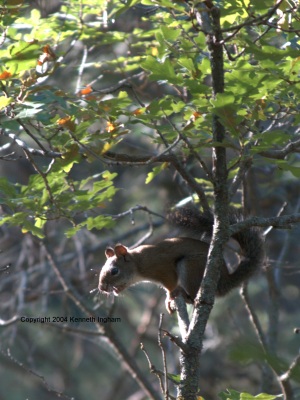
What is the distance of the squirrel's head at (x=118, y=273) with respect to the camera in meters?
3.74

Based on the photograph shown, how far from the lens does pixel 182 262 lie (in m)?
3.64

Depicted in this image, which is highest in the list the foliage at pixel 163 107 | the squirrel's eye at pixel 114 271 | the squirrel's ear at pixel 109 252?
the foliage at pixel 163 107

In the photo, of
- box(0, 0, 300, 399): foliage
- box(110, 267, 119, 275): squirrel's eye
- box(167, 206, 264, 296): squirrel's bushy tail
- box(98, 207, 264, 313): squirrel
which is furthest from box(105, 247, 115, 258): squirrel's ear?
box(0, 0, 300, 399): foliage

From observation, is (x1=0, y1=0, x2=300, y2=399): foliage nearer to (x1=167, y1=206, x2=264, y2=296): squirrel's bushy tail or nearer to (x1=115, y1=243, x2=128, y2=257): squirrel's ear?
(x1=167, y1=206, x2=264, y2=296): squirrel's bushy tail

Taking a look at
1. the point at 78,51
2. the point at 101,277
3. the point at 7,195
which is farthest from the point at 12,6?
the point at 78,51

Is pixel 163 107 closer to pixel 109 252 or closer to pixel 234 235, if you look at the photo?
pixel 234 235

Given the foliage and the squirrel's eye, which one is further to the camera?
the squirrel's eye

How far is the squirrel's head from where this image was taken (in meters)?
3.74

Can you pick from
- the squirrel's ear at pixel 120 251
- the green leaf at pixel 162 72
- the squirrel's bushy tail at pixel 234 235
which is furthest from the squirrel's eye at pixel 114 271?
the green leaf at pixel 162 72

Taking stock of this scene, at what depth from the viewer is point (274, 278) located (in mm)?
4590

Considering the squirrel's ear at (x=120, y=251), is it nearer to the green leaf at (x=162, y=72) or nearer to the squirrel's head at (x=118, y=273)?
the squirrel's head at (x=118, y=273)

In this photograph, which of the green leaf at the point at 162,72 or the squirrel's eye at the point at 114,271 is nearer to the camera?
the green leaf at the point at 162,72

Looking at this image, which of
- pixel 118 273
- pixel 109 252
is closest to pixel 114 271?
pixel 118 273

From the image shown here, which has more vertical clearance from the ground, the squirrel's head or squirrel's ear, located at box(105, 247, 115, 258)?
the squirrel's head
